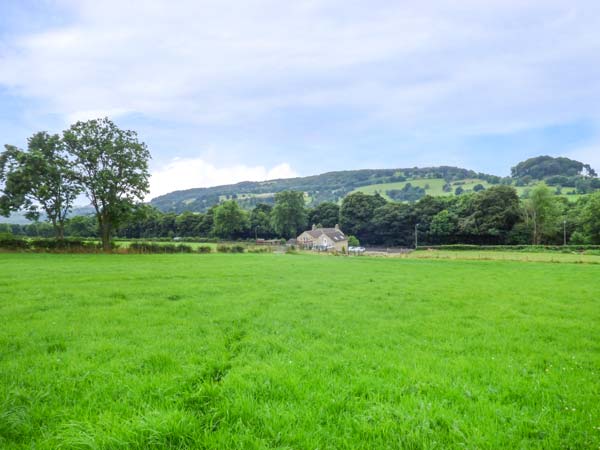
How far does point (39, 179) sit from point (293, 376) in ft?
144

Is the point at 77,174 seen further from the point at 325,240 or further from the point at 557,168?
the point at 557,168

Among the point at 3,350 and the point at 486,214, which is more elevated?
the point at 486,214

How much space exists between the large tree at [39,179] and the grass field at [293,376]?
33480mm

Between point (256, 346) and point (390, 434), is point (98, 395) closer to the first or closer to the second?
point (256, 346)

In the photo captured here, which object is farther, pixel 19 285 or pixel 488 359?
pixel 19 285

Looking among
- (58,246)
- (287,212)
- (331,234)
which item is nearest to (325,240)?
(331,234)

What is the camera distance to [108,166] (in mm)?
39719

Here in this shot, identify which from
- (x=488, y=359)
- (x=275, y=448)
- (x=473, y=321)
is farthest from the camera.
Answer: (x=473, y=321)

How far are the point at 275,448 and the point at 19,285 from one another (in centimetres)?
1566

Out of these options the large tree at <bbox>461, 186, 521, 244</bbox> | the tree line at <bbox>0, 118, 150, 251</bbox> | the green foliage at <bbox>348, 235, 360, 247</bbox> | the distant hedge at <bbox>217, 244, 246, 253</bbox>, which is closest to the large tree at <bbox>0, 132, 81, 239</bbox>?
the tree line at <bbox>0, 118, 150, 251</bbox>

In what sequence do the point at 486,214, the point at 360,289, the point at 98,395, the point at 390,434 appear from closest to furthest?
Answer: the point at 390,434 → the point at 98,395 → the point at 360,289 → the point at 486,214

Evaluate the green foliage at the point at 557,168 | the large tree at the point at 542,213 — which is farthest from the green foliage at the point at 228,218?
the green foliage at the point at 557,168

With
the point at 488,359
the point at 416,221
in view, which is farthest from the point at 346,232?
the point at 488,359

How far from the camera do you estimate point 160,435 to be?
3.40 metres
